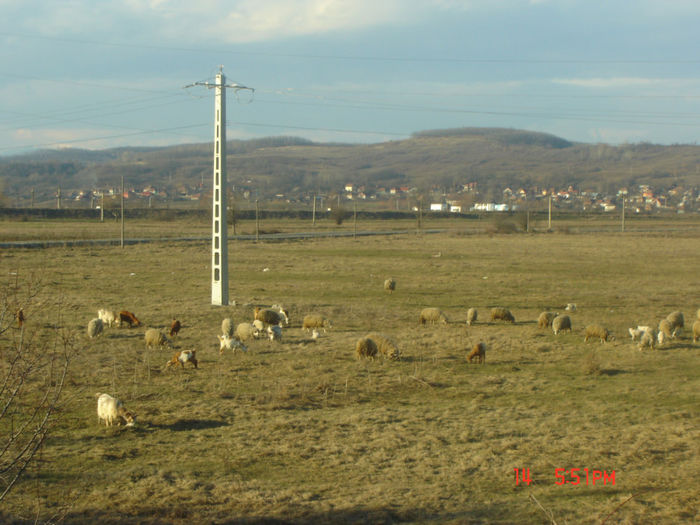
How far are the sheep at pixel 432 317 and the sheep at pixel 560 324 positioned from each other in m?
3.34

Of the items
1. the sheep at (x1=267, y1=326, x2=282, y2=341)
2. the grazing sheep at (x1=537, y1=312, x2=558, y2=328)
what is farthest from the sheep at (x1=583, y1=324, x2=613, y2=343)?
the sheep at (x1=267, y1=326, x2=282, y2=341)

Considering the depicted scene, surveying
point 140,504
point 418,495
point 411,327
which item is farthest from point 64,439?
point 411,327

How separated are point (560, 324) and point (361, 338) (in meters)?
6.67

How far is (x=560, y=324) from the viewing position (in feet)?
68.9

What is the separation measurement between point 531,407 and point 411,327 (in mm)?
8955

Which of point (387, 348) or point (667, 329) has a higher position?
point (667, 329)

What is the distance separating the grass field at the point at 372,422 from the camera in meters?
8.67

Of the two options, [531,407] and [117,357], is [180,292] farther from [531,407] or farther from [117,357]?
[531,407]

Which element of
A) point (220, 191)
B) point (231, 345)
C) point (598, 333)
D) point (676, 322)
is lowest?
point (231, 345)

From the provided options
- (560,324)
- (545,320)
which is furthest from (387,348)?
(545,320)

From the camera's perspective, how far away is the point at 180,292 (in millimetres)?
29188

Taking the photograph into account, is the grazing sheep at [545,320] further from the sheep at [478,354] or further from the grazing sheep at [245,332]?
the grazing sheep at [245,332]
